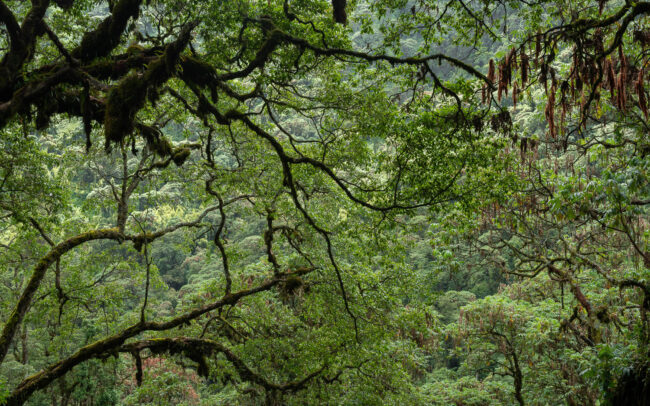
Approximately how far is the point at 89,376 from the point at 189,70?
10.1m

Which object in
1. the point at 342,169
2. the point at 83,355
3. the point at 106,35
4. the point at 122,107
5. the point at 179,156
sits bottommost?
the point at 83,355

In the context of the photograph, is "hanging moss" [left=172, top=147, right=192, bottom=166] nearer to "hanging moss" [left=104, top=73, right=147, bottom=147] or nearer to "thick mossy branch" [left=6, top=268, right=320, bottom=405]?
"thick mossy branch" [left=6, top=268, right=320, bottom=405]

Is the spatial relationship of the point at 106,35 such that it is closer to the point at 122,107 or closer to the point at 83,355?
the point at 122,107

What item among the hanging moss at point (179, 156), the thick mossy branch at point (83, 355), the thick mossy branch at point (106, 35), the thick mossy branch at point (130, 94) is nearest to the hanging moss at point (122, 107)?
the thick mossy branch at point (130, 94)

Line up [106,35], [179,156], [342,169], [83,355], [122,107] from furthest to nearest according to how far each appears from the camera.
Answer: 1. [342,169]
2. [179,156]
3. [83,355]
4. [106,35]
5. [122,107]

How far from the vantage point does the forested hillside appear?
4453mm

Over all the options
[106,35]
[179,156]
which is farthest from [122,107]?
[179,156]

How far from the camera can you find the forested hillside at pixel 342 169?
4.45 metres

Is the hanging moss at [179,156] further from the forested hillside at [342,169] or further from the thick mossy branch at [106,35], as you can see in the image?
the thick mossy branch at [106,35]

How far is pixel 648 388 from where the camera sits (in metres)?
3.96

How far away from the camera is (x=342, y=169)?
8945mm

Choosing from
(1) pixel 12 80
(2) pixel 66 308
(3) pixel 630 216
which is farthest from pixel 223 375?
(3) pixel 630 216

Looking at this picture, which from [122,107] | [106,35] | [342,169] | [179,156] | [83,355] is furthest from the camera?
[342,169]

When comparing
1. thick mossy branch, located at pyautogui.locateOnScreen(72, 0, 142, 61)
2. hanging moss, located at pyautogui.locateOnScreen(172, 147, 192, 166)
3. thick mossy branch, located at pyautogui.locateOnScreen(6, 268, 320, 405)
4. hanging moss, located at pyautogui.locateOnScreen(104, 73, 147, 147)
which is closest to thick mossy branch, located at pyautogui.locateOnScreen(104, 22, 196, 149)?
hanging moss, located at pyautogui.locateOnScreen(104, 73, 147, 147)
